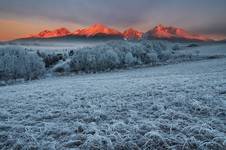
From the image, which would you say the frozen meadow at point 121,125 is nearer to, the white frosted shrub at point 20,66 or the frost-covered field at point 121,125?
the frost-covered field at point 121,125

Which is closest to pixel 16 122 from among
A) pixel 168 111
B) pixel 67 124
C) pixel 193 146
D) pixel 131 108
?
pixel 67 124

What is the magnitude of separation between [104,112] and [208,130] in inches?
169

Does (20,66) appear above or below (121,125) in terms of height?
below

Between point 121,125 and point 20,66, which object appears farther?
point 20,66

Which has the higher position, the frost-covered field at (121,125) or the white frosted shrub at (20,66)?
the frost-covered field at (121,125)

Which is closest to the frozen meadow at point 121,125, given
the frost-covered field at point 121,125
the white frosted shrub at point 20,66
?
the frost-covered field at point 121,125

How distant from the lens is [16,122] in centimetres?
1007

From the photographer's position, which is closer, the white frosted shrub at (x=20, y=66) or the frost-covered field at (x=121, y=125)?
the frost-covered field at (x=121, y=125)

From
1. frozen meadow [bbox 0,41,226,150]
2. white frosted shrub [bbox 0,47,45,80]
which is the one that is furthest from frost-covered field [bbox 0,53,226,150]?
white frosted shrub [bbox 0,47,45,80]

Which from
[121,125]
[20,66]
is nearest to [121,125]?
[121,125]

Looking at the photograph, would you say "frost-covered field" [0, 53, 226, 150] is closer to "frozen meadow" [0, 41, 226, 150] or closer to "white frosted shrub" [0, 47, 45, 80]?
"frozen meadow" [0, 41, 226, 150]

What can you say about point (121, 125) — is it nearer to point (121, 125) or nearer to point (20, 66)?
point (121, 125)

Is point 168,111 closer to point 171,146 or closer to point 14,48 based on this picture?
point 171,146

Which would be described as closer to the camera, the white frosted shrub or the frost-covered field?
the frost-covered field
